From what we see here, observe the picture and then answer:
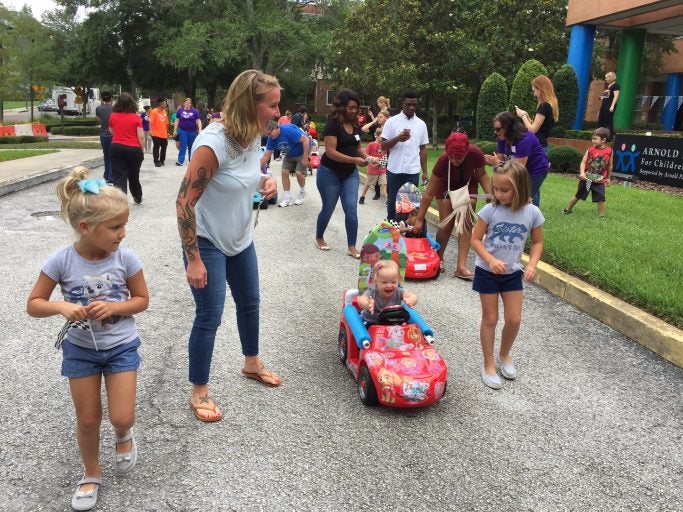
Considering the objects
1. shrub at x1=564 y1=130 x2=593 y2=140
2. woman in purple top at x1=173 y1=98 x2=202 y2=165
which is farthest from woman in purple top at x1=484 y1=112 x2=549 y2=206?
shrub at x1=564 y1=130 x2=593 y2=140

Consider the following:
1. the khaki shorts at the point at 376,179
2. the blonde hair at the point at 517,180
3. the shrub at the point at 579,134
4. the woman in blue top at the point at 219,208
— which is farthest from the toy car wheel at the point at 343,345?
the shrub at the point at 579,134

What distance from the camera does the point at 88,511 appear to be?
252 cm

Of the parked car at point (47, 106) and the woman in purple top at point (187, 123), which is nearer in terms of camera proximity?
the woman in purple top at point (187, 123)

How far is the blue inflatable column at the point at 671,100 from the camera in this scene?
106 ft

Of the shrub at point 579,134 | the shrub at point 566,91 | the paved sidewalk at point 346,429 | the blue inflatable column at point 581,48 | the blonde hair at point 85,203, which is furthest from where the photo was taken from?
the blue inflatable column at point 581,48

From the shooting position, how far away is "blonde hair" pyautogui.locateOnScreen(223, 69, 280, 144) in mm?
2979

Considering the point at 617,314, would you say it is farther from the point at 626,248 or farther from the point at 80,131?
the point at 80,131

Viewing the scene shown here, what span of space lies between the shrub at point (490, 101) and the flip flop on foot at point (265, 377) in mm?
18733

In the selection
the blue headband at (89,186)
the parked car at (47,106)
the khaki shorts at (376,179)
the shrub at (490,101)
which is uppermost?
the parked car at (47,106)

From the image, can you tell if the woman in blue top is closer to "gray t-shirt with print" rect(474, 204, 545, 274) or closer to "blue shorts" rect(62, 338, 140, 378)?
"blue shorts" rect(62, 338, 140, 378)

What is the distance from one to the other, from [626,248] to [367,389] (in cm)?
464

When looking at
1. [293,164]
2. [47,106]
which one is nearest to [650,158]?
[293,164]

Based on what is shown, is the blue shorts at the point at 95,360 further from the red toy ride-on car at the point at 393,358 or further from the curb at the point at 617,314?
the curb at the point at 617,314

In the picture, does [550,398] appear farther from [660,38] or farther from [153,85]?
[153,85]
